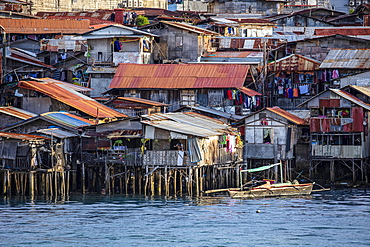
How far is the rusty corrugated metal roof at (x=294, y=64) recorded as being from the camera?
60.4m

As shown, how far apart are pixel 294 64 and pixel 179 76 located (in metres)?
7.65

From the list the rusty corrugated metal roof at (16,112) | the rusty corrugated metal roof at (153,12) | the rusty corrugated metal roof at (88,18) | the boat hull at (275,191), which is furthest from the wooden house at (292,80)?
the rusty corrugated metal roof at (153,12)

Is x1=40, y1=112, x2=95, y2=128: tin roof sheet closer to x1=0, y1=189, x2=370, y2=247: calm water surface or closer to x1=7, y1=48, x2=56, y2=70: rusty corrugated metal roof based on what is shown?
x1=0, y1=189, x2=370, y2=247: calm water surface

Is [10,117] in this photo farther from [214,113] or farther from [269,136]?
[269,136]

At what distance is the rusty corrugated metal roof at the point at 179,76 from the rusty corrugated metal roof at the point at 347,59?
5.40 m

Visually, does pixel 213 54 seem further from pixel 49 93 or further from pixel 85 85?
pixel 49 93

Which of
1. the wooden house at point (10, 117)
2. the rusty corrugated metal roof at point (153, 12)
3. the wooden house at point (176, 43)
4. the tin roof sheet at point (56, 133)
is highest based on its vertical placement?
the rusty corrugated metal roof at point (153, 12)

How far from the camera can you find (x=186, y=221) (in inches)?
1569

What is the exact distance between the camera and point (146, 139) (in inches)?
1869

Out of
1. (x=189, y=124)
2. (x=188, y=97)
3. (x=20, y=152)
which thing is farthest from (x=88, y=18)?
(x=20, y=152)

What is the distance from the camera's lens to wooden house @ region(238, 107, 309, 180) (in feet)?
171

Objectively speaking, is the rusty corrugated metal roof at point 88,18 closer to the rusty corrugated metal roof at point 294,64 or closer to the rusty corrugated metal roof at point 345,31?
the rusty corrugated metal roof at point 345,31

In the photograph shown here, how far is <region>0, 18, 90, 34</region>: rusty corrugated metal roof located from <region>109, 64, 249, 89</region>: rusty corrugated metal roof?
1285 cm

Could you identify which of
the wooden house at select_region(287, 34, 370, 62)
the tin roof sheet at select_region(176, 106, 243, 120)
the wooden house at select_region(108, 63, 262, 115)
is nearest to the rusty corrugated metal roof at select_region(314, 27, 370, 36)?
the wooden house at select_region(287, 34, 370, 62)
